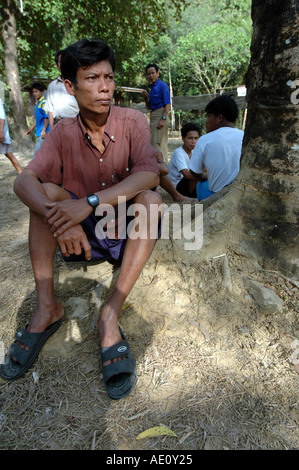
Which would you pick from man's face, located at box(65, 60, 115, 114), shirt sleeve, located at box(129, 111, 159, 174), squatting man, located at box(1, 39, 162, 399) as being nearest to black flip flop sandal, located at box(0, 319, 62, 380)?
squatting man, located at box(1, 39, 162, 399)

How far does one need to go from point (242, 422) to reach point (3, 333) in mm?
1446

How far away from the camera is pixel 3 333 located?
1893 mm

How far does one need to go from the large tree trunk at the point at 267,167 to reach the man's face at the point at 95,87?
0.91 metres

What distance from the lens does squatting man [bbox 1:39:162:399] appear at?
1652 mm

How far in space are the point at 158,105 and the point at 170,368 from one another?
6.23m

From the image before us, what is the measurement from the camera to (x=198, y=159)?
3.39 m

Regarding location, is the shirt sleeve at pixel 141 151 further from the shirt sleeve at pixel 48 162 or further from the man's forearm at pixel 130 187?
the shirt sleeve at pixel 48 162

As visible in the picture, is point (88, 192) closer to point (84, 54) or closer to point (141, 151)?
point (141, 151)

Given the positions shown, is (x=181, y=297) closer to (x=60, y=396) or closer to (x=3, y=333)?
(x=60, y=396)

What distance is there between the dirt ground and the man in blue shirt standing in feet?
16.2

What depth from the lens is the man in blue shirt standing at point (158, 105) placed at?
650 centimetres

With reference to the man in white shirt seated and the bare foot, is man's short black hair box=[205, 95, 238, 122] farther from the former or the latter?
the bare foot

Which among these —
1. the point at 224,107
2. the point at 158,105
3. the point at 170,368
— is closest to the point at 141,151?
the point at 170,368

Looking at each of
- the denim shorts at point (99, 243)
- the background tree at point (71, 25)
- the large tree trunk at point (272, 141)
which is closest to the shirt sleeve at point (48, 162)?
the denim shorts at point (99, 243)
